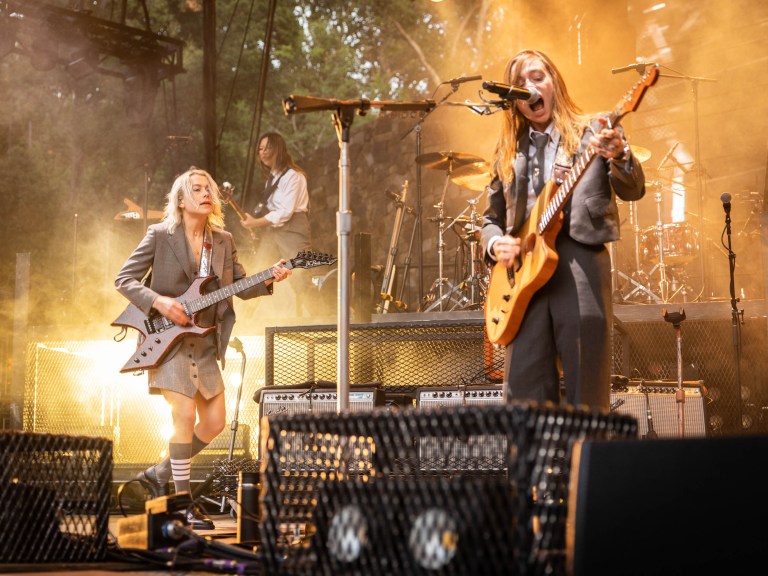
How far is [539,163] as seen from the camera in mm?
3596

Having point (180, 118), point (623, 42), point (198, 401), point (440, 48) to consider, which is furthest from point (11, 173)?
point (198, 401)

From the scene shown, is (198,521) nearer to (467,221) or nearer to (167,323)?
(167,323)

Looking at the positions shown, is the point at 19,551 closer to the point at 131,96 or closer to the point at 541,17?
the point at 541,17

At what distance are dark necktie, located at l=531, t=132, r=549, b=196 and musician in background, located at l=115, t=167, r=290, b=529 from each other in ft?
7.06

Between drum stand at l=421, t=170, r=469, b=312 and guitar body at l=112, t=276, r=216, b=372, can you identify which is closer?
guitar body at l=112, t=276, r=216, b=372

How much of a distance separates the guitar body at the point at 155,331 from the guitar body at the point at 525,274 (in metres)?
2.23

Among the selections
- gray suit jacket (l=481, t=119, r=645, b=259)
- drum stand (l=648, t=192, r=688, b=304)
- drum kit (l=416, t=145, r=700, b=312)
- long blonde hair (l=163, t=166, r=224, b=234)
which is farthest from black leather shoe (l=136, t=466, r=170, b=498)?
drum stand (l=648, t=192, r=688, b=304)

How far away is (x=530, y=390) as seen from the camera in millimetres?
3383

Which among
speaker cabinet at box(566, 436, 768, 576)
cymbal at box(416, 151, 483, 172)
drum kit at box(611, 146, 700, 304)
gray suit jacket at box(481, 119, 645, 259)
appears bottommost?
speaker cabinet at box(566, 436, 768, 576)

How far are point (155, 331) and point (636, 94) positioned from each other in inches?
126

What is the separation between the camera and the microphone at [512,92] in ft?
10.7

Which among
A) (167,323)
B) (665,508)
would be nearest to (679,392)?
(167,323)

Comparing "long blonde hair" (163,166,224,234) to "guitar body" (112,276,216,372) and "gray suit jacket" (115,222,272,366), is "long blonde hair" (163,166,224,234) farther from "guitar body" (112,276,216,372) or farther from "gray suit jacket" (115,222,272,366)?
"guitar body" (112,276,216,372)

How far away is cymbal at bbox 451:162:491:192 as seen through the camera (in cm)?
934
